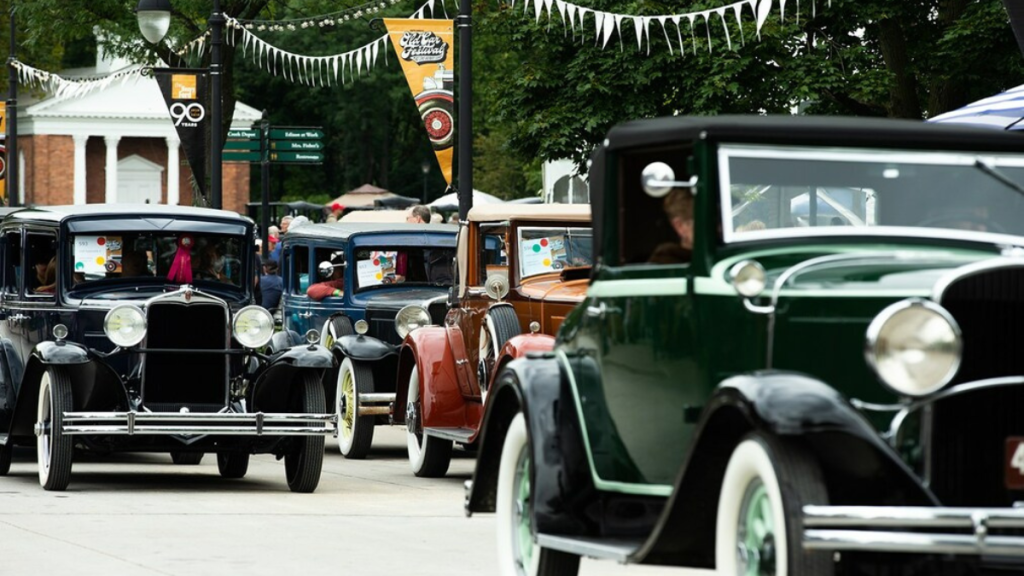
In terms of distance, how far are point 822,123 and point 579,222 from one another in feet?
24.9

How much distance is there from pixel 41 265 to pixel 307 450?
9.82 ft

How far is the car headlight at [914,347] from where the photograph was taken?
237 inches

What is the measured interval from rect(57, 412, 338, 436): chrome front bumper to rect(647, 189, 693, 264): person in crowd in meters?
6.44

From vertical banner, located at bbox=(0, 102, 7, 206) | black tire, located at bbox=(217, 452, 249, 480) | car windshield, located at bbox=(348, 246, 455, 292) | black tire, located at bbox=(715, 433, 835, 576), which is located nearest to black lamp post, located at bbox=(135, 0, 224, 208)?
car windshield, located at bbox=(348, 246, 455, 292)

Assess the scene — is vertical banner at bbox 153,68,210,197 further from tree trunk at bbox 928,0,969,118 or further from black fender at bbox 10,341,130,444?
black fender at bbox 10,341,130,444

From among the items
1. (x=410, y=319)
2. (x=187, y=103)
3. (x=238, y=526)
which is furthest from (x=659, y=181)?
(x=187, y=103)

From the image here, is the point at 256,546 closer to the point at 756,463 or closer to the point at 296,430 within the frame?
the point at 296,430

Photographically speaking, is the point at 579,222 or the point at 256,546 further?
the point at 579,222

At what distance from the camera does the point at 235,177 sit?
87.0 meters

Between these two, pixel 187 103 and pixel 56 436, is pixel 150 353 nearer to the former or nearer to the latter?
pixel 56 436

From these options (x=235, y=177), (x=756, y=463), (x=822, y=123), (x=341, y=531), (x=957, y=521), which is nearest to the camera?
(x=957, y=521)

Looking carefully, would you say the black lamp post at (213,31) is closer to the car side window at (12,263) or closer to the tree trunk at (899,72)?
the tree trunk at (899,72)

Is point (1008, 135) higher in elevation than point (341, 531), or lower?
higher

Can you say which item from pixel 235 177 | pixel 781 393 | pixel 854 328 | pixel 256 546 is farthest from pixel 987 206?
pixel 235 177
